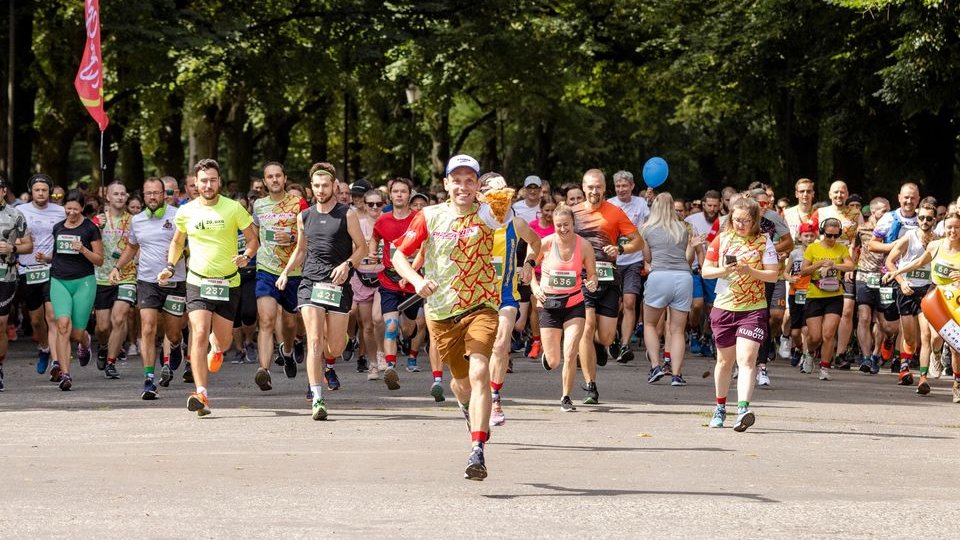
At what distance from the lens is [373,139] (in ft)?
159

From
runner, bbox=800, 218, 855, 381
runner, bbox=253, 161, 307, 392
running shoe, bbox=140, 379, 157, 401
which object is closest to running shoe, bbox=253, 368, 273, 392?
runner, bbox=253, 161, 307, 392

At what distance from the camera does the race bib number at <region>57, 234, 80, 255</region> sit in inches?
617

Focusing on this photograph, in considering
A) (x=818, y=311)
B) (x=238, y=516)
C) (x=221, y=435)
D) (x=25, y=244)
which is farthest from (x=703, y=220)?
(x=238, y=516)

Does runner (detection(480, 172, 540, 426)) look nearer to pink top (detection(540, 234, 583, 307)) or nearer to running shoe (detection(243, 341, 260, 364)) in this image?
pink top (detection(540, 234, 583, 307))

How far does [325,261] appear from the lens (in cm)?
1348

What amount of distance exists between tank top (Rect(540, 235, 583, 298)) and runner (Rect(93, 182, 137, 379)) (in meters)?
4.83

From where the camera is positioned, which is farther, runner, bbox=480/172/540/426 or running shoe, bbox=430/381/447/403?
running shoe, bbox=430/381/447/403

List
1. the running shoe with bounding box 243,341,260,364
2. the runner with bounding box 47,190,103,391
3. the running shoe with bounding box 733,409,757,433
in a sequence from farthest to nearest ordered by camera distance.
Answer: the running shoe with bounding box 243,341,260,364, the runner with bounding box 47,190,103,391, the running shoe with bounding box 733,409,757,433

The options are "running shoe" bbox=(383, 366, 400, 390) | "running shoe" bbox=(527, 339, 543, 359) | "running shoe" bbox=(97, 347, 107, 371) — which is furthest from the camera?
"running shoe" bbox=(527, 339, 543, 359)

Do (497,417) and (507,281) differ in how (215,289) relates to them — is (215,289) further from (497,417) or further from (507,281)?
(507,281)

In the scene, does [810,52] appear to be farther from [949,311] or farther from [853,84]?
[949,311]

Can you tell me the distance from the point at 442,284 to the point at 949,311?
5319mm

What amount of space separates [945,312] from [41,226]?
8857 millimetres

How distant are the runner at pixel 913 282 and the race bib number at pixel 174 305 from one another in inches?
273
